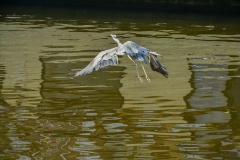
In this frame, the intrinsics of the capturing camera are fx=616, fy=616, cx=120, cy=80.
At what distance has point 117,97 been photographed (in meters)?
10.1

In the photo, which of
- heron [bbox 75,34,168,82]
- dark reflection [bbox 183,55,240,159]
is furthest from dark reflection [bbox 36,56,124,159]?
dark reflection [bbox 183,55,240,159]

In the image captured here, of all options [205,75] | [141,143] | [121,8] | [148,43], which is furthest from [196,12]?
[141,143]

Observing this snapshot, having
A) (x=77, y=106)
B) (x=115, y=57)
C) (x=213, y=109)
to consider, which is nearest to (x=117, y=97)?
(x=77, y=106)

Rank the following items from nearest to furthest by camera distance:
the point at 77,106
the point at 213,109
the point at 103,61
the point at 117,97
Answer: the point at 103,61 < the point at 213,109 < the point at 77,106 < the point at 117,97

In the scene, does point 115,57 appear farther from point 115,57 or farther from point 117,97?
point 117,97

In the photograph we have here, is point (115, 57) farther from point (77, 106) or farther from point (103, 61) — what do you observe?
point (77, 106)

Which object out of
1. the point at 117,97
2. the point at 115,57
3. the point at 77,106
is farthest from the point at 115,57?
the point at 117,97

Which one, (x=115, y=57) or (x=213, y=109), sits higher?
(x=115, y=57)

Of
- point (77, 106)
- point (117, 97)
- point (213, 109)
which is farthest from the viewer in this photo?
point (117, 97)

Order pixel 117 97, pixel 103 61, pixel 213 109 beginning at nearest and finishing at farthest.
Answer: pixel 103 61 → pixel 213 109 → pixel 117 97

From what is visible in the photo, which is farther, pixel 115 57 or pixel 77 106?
pixel 77 106

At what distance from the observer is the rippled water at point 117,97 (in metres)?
7.43

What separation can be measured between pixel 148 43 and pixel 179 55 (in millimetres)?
1741

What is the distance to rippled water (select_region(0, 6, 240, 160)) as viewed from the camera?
7.43 meters
